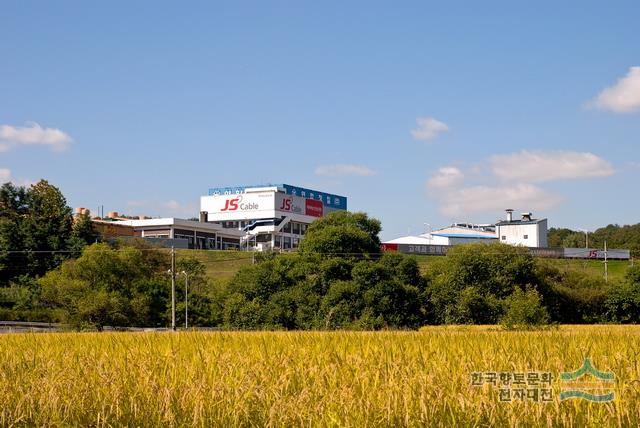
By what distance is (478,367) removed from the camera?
7520 mm

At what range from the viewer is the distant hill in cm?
14425

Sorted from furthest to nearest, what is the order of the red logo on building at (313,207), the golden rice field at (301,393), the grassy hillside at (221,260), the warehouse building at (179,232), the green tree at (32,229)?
the red logo on building at (313,207), the warehouse building at (179,232), the grassy hillside at (221,260), the green tree at (32,229), the golden rice field at (301,393)

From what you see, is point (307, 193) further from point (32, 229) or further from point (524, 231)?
point (32, 229)

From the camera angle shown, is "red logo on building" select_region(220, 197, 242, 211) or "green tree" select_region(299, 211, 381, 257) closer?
"green tree" select_region(299, 211, 381, 257)

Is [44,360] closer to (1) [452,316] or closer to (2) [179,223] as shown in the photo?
(1) [452,316]

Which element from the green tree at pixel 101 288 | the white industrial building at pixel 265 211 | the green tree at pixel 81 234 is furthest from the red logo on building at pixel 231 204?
the green tree at pixel 101 288

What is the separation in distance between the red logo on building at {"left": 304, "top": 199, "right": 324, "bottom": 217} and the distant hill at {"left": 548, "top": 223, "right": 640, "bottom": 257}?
53.2 meters

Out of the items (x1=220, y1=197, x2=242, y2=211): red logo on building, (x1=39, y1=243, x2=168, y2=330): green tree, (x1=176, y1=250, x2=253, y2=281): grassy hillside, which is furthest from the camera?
(x1=220, y1=197, x2=242, y2=211): red logo on building
